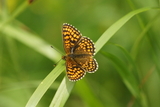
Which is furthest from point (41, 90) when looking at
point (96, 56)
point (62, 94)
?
point (96, 56)

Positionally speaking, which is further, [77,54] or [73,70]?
[77,54]

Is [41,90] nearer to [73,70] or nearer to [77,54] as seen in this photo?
[73,70]

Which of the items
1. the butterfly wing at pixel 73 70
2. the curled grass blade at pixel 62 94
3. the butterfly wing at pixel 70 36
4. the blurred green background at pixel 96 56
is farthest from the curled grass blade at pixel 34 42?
the curled grass blade at pixel 62 94

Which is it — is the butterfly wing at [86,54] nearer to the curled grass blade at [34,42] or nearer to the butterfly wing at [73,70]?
the butterfly wing at [73,70]

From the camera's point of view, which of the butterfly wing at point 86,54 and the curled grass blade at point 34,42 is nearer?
the butterfly wing at point 86,54

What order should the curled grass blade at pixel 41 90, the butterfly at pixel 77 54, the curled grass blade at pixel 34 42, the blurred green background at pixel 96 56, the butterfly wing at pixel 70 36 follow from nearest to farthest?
the curled grass blade at pixel 41 90 < the butterfly at pixel 77 54 < the butterfly wing at pixel 70 36 < the curled grass blade at pixel 34 42 < the blurred green background at pixel 96 56

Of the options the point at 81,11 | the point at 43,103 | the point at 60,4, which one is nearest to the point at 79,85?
the point at 43,103
